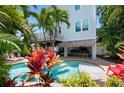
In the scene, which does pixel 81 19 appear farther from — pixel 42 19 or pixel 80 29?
pixel 42 19

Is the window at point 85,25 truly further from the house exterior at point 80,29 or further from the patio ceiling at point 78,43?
the patio ceiling at point 78,43

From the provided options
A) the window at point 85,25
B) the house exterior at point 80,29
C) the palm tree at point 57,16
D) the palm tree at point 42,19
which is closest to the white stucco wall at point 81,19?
the house exterior at point 80,29

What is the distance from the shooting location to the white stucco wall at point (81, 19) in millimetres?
23344

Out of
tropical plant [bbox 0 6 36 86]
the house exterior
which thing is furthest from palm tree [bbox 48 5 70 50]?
tropical plant [bbox 0 6 36 86]

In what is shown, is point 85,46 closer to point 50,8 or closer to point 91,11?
point 91,11

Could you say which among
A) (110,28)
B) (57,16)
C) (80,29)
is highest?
(57,16)

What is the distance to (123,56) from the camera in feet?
16.1

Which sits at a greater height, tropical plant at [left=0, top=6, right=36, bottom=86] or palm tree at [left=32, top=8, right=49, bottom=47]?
palm tree at [left=32, top=8, right=49, bottom=47]

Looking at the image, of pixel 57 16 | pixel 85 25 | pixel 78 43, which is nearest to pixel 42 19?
pixel 57 16

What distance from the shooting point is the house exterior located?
77.0ft

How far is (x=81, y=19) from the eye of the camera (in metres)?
24.1

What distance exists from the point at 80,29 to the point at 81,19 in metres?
1.16

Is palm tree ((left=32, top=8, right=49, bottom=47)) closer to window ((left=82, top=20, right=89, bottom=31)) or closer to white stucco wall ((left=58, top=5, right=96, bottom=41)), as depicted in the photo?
white stucco wall ((left=58, top=5, right=96, bottom=41))
